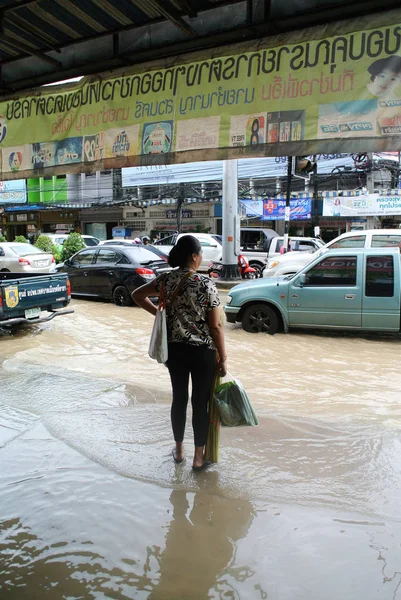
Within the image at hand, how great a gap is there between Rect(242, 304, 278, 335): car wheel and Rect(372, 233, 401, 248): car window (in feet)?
15.9

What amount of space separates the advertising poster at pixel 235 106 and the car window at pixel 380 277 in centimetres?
541

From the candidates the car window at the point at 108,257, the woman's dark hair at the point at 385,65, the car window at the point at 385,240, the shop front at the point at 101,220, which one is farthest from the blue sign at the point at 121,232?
the woman's dark hair at the point at 385,65

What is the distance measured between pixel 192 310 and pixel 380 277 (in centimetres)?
547

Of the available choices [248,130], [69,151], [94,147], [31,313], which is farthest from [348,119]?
[31,313]

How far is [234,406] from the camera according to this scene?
11.0 feet

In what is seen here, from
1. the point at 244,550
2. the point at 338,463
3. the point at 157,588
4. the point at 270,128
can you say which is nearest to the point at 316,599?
the point at 244,550

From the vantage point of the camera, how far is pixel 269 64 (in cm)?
295

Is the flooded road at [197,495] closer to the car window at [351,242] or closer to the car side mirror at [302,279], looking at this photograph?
the car side mirror at [302,279]

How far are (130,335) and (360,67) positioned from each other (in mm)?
6942

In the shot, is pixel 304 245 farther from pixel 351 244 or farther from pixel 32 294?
pixel 32 294

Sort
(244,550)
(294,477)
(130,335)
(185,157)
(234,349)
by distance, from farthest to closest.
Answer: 1. (130,335)
2. (234,349)
3. (294,477)
4. (185,157)
5. (244,550)

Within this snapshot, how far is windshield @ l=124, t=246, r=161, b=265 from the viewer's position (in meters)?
12.1

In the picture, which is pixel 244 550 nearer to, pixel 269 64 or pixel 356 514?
pixel 356 514

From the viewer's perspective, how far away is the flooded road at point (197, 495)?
2469 mm
